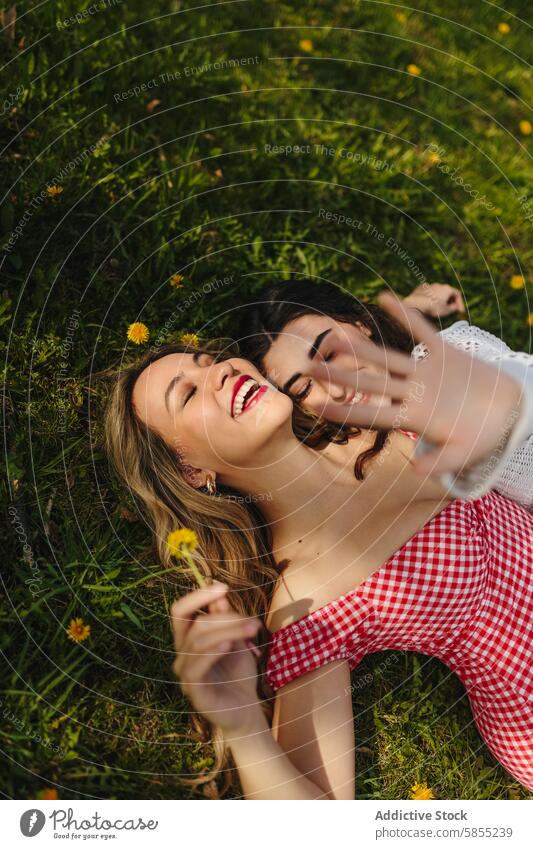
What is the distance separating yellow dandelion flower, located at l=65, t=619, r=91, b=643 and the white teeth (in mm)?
575

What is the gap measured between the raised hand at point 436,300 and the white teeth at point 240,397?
27.3 inches

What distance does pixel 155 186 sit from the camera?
6.09 feet

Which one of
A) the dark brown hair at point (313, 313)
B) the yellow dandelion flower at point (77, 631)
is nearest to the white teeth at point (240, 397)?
the dark brown hair at point (313, 313)

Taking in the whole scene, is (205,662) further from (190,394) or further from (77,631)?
(190,394)

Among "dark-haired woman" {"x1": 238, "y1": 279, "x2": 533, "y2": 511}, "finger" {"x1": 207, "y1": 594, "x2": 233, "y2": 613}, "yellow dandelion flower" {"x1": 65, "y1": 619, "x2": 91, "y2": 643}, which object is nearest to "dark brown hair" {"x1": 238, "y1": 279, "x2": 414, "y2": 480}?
"dark-haired woman" {"x1": 238, "y1": 279, "x2": 533, "y2": 511}

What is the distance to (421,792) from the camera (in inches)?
61.9

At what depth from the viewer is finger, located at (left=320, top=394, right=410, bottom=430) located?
1.53 meters

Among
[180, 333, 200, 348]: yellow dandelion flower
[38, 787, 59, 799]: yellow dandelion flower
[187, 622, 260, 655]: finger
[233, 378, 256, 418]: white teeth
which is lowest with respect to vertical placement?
[38, 787, 59, 799]: yellow dandelion flower

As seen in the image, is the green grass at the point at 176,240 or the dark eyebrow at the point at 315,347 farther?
the dark eyebrow at the point at 315,347

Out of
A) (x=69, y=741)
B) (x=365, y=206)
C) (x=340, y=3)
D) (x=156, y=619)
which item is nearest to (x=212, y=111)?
(x=365, y=206)

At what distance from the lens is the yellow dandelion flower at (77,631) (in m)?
1.50

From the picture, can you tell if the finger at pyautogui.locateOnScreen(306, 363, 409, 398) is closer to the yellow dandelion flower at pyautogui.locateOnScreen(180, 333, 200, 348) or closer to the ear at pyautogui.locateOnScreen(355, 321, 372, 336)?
the ear at pyautogui.locateOnScreen(355, 321, 372, 336)

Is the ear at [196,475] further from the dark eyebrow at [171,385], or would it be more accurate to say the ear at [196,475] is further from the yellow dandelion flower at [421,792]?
the yellow dandelion flower at [421,792]
